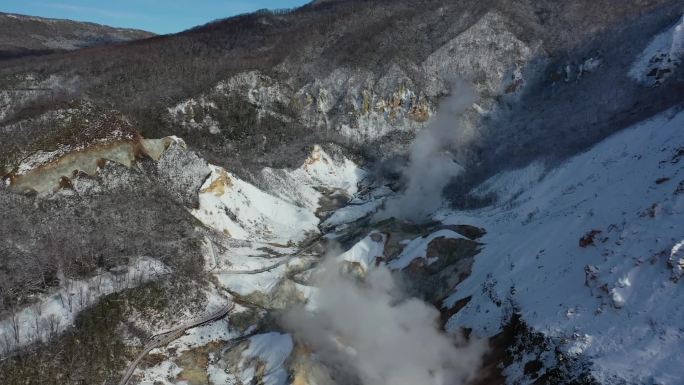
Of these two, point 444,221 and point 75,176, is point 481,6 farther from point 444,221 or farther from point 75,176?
point 75,176

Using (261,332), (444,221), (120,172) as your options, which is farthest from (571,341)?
(120,172)

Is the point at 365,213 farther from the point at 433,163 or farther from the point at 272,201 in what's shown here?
the point at 433,163

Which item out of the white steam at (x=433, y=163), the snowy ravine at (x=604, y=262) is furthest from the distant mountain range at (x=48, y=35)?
the snowy ravine at (x=604, y=262)

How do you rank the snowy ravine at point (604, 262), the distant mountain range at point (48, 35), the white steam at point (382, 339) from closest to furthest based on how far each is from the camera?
the snowy ravine at point (604, 262), the white steam at point (382, 339), the distant mountain range at point (48, 35)

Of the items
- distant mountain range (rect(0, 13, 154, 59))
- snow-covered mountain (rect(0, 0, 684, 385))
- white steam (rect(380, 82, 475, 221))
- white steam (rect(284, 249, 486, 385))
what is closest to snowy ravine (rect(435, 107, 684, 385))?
snow-covered mountain (rect(0, 0, 684, 385))

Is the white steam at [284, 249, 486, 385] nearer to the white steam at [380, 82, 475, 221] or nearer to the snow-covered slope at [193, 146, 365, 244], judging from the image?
the snow-covered slope at [193, 146, 365, 244]

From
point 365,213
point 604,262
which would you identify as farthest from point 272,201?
point 604,262

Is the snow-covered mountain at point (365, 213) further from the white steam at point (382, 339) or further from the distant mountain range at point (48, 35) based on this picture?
the distant mountain range at point (48, 35)
